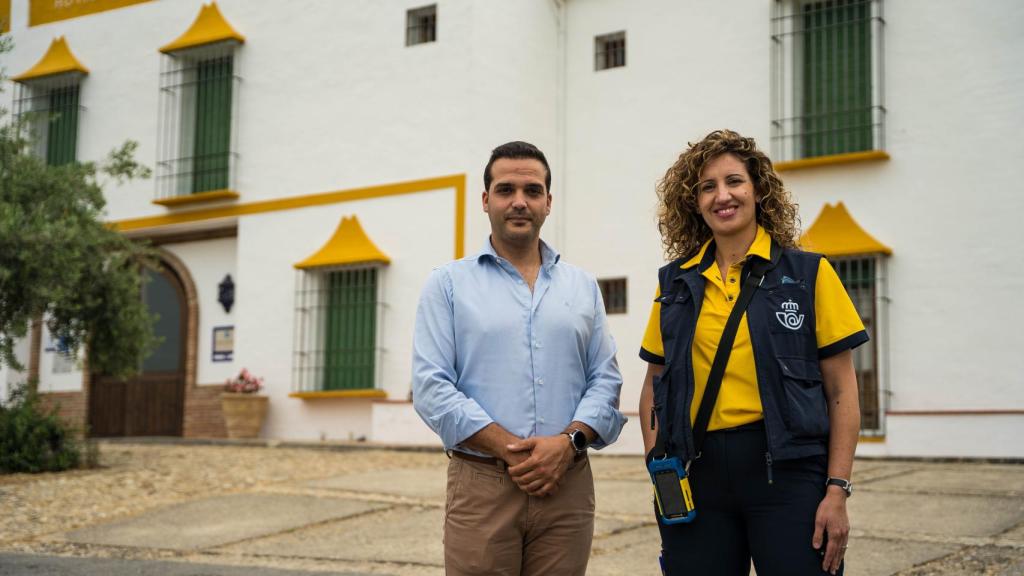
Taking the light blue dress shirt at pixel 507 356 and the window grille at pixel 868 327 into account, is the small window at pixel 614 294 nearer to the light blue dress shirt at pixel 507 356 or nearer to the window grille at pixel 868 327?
the window grille at pixel 868 327

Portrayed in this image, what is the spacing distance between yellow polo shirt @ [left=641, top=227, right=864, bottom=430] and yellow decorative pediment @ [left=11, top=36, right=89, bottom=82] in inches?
622

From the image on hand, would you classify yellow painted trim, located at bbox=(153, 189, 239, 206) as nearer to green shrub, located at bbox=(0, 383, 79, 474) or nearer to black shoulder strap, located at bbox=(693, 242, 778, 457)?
green shrub, located at bbox=(0, 383, 79, 474)

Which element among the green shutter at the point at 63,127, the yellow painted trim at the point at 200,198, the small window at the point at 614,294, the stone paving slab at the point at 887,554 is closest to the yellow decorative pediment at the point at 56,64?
the green shutter at the point at 63,127

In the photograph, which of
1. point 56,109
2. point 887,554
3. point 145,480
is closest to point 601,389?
point 887,554

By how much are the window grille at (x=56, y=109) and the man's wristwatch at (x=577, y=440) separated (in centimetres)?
1551

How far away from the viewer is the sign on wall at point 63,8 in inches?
672

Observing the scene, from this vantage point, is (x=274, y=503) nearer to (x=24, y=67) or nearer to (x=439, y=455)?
(x=439, y=455)

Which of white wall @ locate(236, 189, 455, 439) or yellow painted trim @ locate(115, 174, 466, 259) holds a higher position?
yellow painted trim @ locate(115, 174, 466, 259)

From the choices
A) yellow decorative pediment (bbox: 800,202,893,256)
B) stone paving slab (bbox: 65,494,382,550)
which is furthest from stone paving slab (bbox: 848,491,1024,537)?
yellow decorative pediment (bbox: 800,202,893,256)

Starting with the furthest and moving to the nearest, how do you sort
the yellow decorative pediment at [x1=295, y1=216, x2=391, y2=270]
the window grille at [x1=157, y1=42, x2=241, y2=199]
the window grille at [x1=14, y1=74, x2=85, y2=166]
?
the window grille at [x1=14, y1=74, x2=85, y2=166] < the window grille at [x1=157, y1=42, x2=241, y2=199] < the yellow decorative pediment at [x1=295, y1=216, x2=391, y2=270]

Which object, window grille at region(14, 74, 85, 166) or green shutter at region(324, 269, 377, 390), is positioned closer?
green shutter at region(324, 269, 377, 390)

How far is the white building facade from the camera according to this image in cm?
1173

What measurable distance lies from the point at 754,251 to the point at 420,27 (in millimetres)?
12241

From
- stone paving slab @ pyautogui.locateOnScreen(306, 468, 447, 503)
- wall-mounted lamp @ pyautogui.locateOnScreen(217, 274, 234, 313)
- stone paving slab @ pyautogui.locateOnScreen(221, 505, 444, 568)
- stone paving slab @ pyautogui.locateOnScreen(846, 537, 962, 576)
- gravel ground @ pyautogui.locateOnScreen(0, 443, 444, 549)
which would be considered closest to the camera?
stone paving slab @ pyautogui.locateOnScreen(846, 537, 962, 576)
